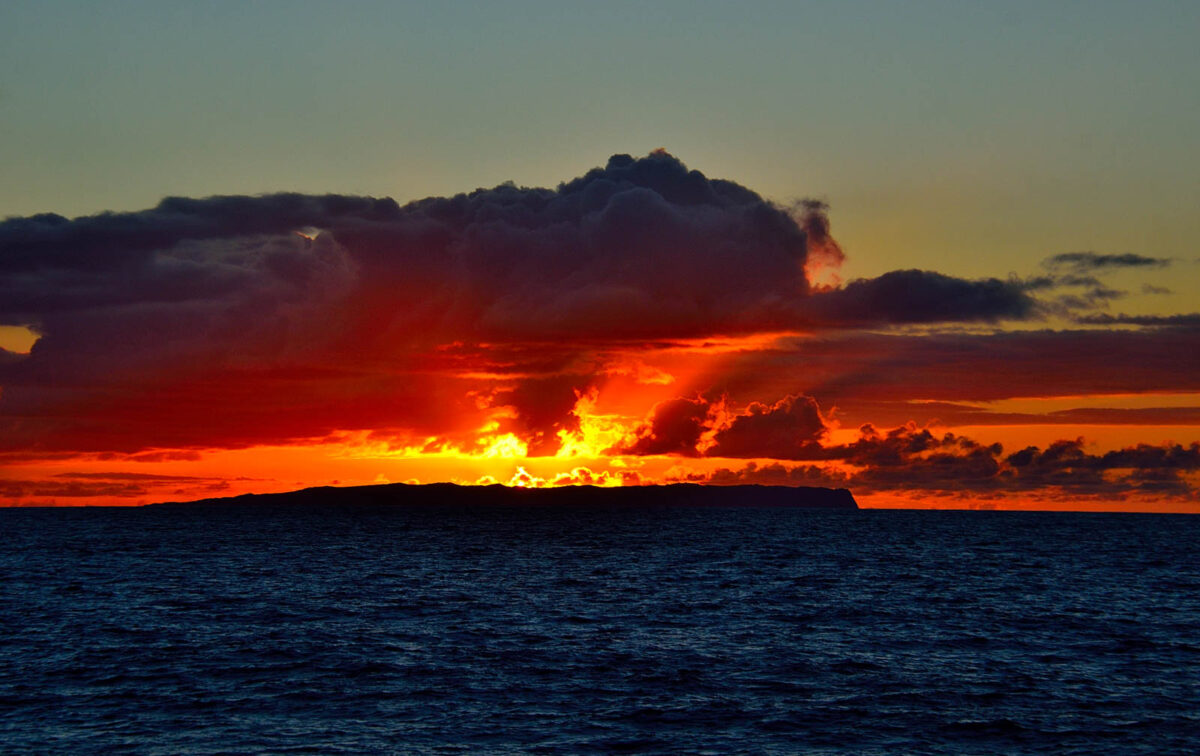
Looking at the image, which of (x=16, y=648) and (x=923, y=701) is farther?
(x=16, y=648)

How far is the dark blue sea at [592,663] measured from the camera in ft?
134

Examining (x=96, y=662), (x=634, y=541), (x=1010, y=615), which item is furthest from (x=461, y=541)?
(x=96, y=662)

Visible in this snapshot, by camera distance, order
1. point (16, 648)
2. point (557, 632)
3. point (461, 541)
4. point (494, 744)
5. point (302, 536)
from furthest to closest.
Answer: point (302, 536) < point (461, 541) < point (557, 632) < point (16, 648) < point (494, 744)

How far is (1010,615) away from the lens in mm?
77938

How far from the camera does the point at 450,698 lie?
4625 cm

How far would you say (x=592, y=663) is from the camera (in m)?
54.5

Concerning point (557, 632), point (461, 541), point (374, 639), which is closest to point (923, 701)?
point (557, 632)

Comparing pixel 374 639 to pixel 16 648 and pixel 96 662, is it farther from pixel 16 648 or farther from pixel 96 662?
pixel 16 648

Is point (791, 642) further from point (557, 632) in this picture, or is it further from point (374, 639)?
point (374, 639)

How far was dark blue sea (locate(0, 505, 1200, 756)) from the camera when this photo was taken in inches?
1606

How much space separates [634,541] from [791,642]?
122984 millimetres

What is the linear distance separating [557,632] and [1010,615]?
33.4m

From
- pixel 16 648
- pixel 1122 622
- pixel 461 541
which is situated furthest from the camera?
pixel 461 541

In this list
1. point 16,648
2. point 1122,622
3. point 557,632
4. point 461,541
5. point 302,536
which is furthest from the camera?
point 302,536
